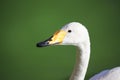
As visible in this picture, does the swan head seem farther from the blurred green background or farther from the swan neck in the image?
the blurred green background

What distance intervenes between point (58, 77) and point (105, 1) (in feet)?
1.98

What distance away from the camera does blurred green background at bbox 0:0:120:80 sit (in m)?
1.86

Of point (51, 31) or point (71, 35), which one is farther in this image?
point (51, 31)

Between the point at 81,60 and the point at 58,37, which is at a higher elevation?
the point at 58,37

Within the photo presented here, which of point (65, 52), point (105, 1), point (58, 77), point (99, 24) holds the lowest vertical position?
point (58, 77)

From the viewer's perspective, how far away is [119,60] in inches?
73.2

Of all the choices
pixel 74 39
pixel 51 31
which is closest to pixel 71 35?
pixel 74 39

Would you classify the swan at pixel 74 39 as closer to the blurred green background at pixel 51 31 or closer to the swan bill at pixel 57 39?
the swan bill at pixel 57 39

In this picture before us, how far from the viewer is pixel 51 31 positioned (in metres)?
1.88

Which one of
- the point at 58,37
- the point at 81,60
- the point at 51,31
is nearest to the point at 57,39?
the point at 58,37

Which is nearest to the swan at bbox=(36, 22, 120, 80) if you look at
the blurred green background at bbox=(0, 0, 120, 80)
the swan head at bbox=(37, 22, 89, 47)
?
the swan head at bbox=(37, 22, 89, 47)

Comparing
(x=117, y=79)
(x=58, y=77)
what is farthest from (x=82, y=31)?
(x=58, y=77)

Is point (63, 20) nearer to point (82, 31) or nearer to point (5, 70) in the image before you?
point (5, 70)

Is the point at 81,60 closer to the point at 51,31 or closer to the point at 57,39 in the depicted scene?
the point at 57,39
